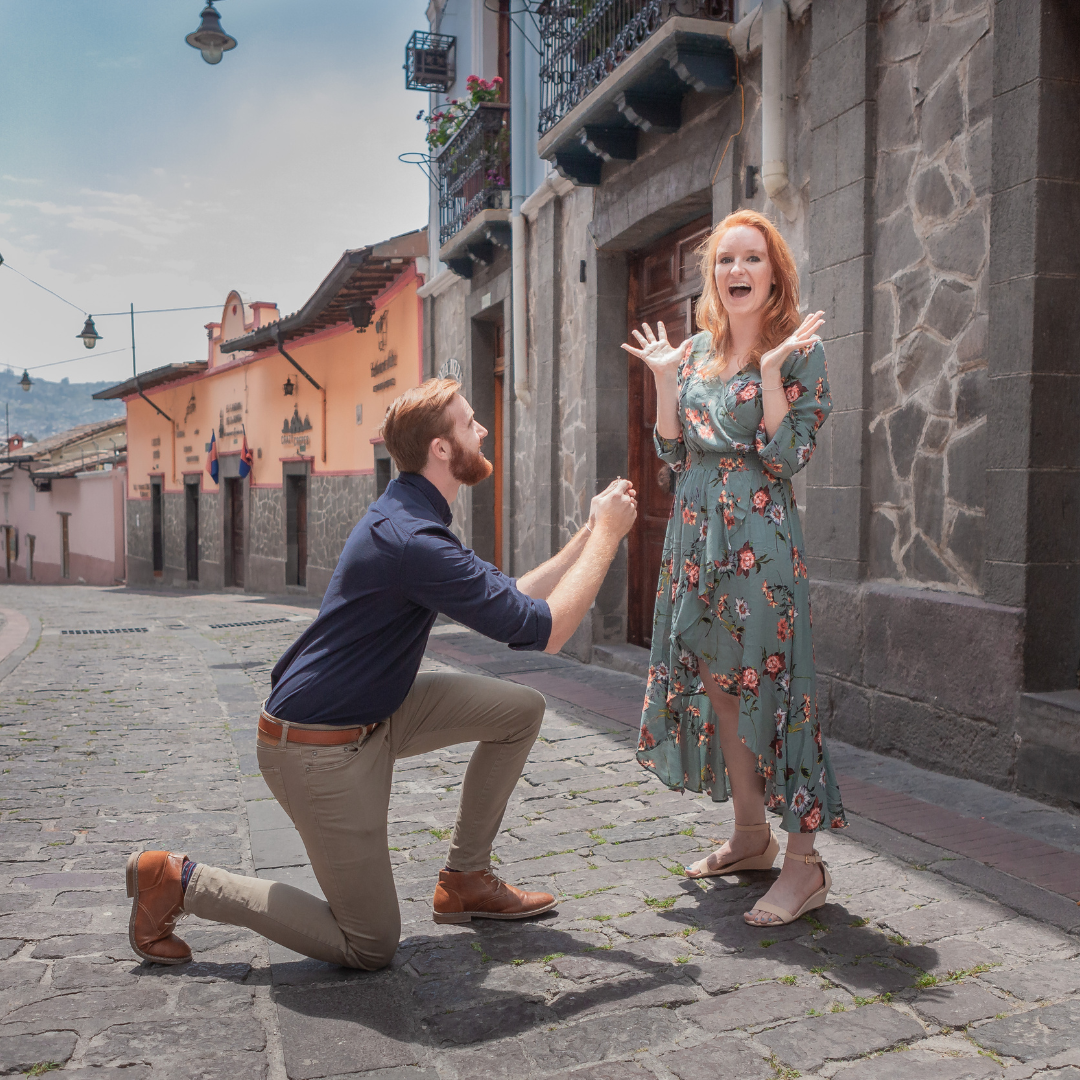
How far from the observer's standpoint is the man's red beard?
2.83 metres

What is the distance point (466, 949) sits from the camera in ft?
9.54

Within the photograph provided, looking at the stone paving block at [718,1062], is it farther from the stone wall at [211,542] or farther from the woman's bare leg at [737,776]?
the stone wall at [211,542]

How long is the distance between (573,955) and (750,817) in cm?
77

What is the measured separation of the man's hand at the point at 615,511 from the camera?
2777 mm

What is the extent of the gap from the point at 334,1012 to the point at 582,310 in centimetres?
679

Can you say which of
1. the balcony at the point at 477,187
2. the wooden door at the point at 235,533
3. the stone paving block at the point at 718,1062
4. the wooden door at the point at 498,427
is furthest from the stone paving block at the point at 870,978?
the wooden door at the point at 235,533

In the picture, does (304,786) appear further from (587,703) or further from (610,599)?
(610,599)

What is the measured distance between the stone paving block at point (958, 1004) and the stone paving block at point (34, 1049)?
1.94 meters

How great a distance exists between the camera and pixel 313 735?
2652mm

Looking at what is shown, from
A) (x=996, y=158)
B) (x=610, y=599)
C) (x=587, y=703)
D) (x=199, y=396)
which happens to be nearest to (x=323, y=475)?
(x=199, y=396)

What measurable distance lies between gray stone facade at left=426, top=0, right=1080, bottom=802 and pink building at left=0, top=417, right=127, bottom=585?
27.9 metres

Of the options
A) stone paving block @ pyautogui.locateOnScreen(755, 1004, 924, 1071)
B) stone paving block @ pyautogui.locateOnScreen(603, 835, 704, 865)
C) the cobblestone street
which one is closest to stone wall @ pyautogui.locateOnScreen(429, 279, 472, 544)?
the cobblestone street

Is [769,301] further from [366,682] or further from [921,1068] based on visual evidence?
[921,1068]

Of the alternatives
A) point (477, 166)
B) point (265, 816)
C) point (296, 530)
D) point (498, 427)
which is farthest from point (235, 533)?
point (265, 816)
